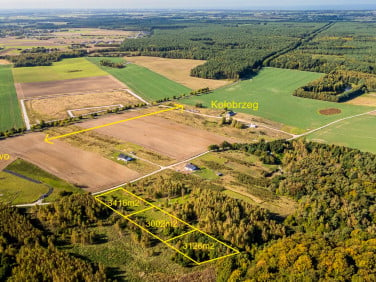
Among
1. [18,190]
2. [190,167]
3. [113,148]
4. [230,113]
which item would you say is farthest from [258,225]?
[230,113]

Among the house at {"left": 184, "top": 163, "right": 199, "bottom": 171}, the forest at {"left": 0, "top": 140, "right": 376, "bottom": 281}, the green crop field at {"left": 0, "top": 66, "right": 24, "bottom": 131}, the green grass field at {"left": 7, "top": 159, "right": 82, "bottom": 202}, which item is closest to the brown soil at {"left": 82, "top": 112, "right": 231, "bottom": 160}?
the house at {"left": 184, "top": 163, "right": 199, "bottom": 171}

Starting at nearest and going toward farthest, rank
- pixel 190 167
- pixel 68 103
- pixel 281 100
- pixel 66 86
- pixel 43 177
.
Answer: pixel 43 177, pixel 190 167, pixel 68 103, pixel 281 100, pixel 66 86

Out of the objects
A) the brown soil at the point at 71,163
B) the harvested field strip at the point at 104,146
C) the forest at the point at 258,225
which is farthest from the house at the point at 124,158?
the forest at the point at 258,225

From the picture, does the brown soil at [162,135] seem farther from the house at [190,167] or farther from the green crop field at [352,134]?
the green crop field at [352,134]

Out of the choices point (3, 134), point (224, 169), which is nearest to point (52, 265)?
point (224, 169)

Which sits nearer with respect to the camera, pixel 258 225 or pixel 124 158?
pixel 258 225

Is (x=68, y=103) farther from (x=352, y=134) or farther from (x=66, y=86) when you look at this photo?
(x=352, y=134)

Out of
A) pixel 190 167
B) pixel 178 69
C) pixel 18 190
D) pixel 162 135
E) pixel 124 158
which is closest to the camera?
pixel 18 190
